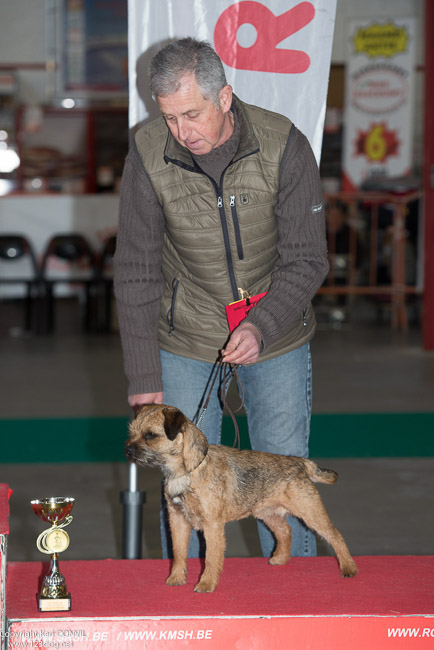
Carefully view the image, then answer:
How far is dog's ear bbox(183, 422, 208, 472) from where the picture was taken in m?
2.09

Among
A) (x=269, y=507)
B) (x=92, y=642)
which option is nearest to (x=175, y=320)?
(x=269, y=507)

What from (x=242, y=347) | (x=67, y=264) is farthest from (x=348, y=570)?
(x=67, y=264)

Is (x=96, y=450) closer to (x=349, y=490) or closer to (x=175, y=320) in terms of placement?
(x=349, y=490)

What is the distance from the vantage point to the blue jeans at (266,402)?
255 cm

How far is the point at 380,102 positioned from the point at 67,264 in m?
4.96

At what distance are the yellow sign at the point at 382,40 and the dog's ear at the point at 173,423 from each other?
10.6 metres

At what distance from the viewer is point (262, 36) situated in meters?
3.08

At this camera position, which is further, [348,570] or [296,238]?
[296,238]

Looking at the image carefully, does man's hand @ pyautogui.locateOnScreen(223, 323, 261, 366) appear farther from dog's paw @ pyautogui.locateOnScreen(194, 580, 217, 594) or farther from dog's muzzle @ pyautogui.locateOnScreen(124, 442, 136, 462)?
dog's paw @ pyautogui.locateOnScreen(194, 580, 217, 594)

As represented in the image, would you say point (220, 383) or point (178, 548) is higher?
point (220, 383)

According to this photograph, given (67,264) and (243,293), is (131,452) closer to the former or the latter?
(243,293)

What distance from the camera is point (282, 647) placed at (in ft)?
6.31

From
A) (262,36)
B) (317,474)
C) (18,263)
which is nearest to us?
(317,474)

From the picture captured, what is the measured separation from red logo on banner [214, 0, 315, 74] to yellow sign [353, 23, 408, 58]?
30.1 feet
